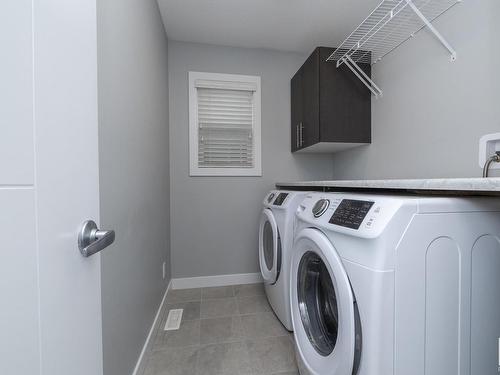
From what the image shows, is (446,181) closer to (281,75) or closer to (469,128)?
(469,128)

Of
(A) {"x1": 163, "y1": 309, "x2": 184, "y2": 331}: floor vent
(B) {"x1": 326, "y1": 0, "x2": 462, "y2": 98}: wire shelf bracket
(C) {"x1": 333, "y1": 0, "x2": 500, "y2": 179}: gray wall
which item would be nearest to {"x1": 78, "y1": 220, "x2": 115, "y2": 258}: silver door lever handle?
(A) {"x1": 163, "y1": 309, "x2": 184, "y2": 331}: floor vent

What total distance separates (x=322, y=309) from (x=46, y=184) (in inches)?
46.7

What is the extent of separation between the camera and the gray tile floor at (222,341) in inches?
50.6

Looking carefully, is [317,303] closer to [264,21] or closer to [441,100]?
[441,100]

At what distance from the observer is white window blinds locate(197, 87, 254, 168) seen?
7.61 ft

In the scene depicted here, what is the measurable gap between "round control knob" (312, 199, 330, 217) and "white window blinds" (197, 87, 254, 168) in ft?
4.77

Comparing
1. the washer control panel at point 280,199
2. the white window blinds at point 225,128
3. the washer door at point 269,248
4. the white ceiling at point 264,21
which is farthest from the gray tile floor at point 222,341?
the white ceiling at point 264,21

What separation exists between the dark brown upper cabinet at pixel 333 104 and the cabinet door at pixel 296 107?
10 cm

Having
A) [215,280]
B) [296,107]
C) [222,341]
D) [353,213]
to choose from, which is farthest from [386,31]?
[215,280]

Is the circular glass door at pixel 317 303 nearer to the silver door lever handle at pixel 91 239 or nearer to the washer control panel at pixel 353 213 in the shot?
the washer control panel at pixel 353 213

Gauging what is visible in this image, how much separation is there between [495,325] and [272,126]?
7.00ft

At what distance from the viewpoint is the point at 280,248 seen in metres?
1.55

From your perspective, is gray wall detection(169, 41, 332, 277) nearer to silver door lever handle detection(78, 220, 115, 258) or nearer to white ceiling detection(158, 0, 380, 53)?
white ceiling detection(158, 0, 380, 53)

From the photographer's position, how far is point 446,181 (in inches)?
26.7
